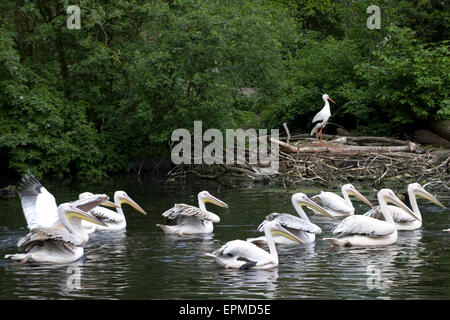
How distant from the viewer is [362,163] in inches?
715

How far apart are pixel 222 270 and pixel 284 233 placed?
128 centimetres

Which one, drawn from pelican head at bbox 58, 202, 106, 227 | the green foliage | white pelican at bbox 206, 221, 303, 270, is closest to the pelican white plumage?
pelican head at bbox 58, 202, 106, 227

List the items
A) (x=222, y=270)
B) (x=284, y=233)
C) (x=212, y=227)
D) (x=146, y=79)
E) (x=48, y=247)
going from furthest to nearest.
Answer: (x=146, y=79)
(x=212, y=227)
(x=284, y=233)
(x=48, y=247)
(x=222, y=270)

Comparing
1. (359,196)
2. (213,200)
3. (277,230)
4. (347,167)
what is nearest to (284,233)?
(277,230)

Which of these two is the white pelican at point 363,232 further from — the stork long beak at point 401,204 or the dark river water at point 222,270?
the stork long beak at point 401,204

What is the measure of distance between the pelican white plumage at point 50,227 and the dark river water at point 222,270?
0.19 m

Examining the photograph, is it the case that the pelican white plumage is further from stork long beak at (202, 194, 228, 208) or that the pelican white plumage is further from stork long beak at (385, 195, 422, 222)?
stork long beak at (385, 195, 422, 222)

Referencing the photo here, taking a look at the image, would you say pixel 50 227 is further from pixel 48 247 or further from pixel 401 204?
pixel 401 204

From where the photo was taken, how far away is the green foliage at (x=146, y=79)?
68.4ft

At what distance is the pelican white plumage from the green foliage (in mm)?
10043

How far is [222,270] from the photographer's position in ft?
28.3

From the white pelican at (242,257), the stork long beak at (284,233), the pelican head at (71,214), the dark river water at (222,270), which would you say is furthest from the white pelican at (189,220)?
the white pelican at (242,257)
